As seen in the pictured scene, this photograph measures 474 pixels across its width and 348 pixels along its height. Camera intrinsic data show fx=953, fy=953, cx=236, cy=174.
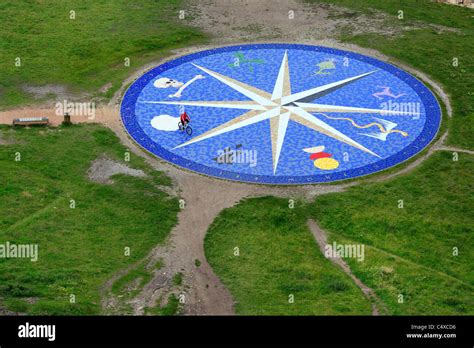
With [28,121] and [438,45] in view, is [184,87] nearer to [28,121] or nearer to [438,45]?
[28,121]

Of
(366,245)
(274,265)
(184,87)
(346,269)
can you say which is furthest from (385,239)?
(184,87)

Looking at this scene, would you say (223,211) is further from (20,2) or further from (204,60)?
(20,2)

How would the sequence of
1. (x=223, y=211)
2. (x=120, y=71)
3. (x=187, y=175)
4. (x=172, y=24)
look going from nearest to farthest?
1. (x=223, y=211)
2. (x=187, y=175)
3. (x=120, y=71)
4. (x=172, y=24)

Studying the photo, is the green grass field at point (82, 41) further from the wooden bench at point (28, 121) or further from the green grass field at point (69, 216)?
the green grass field at point (69, 216)

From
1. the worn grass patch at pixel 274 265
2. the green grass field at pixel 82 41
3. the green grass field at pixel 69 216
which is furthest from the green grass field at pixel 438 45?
the green grass field at pixel 69 216

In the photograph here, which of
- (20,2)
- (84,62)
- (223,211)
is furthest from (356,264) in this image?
(20,2)

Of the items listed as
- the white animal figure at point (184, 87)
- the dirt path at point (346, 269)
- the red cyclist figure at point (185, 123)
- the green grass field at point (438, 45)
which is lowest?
the dirt path at point (346, 269)

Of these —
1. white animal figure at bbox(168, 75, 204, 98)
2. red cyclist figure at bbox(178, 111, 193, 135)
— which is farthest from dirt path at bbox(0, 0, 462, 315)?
white animal figure at bbox(168, 75, 204, 98)
